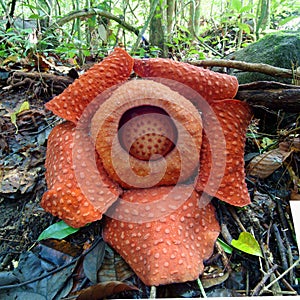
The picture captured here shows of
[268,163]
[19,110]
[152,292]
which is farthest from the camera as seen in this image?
[19,110]

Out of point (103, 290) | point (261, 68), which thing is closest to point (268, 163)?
point (261, 68)

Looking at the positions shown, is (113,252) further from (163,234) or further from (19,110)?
(19,110)

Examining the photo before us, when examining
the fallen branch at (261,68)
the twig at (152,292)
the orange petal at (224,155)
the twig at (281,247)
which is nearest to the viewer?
the twig at (152,292)

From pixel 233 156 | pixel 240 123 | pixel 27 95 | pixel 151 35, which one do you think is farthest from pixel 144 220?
pixel 151 35

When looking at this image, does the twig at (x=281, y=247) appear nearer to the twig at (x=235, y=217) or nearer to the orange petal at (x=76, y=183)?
the twig at (x=235, y=217)

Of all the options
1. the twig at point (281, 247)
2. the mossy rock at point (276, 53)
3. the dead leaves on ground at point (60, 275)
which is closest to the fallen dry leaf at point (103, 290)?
the dead leaves on ground at point (60, 275)

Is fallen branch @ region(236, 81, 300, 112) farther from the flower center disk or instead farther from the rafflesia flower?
the flower center disk
